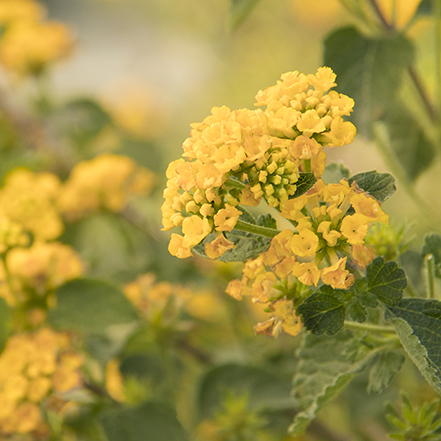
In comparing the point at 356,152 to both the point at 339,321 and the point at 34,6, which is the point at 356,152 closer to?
the point at 34,6

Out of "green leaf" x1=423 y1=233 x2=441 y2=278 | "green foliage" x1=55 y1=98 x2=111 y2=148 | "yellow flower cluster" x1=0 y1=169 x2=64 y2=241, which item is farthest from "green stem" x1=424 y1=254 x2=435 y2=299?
"green foliage" x1=55 y1=98 x2=111 y2=148

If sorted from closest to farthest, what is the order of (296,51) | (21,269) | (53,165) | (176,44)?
(21,269) < (53,165) < (296,51) < (176,44)

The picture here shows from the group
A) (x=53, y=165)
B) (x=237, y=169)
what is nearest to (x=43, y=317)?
(x=237, y=169)

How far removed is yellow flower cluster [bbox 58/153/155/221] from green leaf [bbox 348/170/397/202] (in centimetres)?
56

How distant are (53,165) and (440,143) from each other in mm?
769

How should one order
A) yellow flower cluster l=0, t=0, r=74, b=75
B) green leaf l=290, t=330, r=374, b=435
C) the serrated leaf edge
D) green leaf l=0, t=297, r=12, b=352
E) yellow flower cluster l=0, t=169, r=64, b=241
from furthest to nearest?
yellow flower cluster l=0, t=0, r=74, b=75, yellow flower cluster l=0, t=169, r=64, b=241, green leaf l=0, t=297, r=12, b=352, green leaf l=290, t=330, r=374, b=435, the serrated leaf edge

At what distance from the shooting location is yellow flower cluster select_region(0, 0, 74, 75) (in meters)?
1.01

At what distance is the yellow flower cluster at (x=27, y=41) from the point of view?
101cm

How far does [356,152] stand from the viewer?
1.72 metres

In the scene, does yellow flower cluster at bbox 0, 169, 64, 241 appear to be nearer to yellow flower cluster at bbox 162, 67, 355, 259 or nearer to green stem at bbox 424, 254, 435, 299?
yellow flower cluster at bbox 162, 67, 355, 259

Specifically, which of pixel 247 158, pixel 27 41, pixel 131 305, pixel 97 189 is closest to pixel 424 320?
pixel 247 158

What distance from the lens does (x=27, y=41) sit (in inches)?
39.9

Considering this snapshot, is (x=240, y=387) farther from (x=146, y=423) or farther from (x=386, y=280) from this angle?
(x=386, y=280)

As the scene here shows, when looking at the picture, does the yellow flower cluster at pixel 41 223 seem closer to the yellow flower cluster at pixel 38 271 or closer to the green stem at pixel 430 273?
the yellow flower cluster at pixel 38 271
